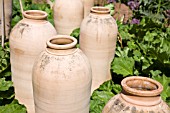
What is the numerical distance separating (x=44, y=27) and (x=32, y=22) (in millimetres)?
116

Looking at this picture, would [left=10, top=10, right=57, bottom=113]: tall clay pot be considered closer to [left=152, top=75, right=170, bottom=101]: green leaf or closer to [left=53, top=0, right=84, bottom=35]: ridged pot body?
[left=152, top=75, right=170, bottom=101]: green leaf

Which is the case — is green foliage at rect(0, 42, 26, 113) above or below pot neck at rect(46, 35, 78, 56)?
below

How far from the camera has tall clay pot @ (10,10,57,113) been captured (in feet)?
8.87

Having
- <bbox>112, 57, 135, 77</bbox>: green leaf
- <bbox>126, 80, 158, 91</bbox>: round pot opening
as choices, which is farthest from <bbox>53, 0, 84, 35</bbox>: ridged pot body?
<bbox>126, 80, 158, 91</bbox>: round pot opening

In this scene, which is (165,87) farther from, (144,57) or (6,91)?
(6,91)

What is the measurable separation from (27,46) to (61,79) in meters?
0.67

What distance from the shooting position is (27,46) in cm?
270

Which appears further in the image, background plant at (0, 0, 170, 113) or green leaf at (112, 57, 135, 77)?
green leaf at (112, 57, 135, 77)

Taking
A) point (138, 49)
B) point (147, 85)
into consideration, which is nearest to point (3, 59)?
point (138, 49)

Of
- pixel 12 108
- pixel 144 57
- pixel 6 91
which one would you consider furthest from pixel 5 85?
pixel 144 57

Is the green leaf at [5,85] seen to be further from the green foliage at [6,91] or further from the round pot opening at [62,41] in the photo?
the round pot opening at [62,41]

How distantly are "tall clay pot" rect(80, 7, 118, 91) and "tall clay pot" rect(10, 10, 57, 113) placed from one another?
0.52m

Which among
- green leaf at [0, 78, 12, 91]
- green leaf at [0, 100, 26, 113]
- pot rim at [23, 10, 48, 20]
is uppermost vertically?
pot rim at [23, 10, 48, 20]

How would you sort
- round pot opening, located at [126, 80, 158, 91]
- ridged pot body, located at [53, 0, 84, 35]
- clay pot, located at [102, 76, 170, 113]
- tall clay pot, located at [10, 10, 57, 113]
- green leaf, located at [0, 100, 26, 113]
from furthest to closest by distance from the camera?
ridged pot body, located at [53, 0, 84, 35] → tall clay pot, located at [10, 10, 57, 113] → green leaf, located at [0, 100, 26, 113] → round pot opening, located at [126, 80, 158, 91] → clay pot, located at [102, 76, 170, 113]
